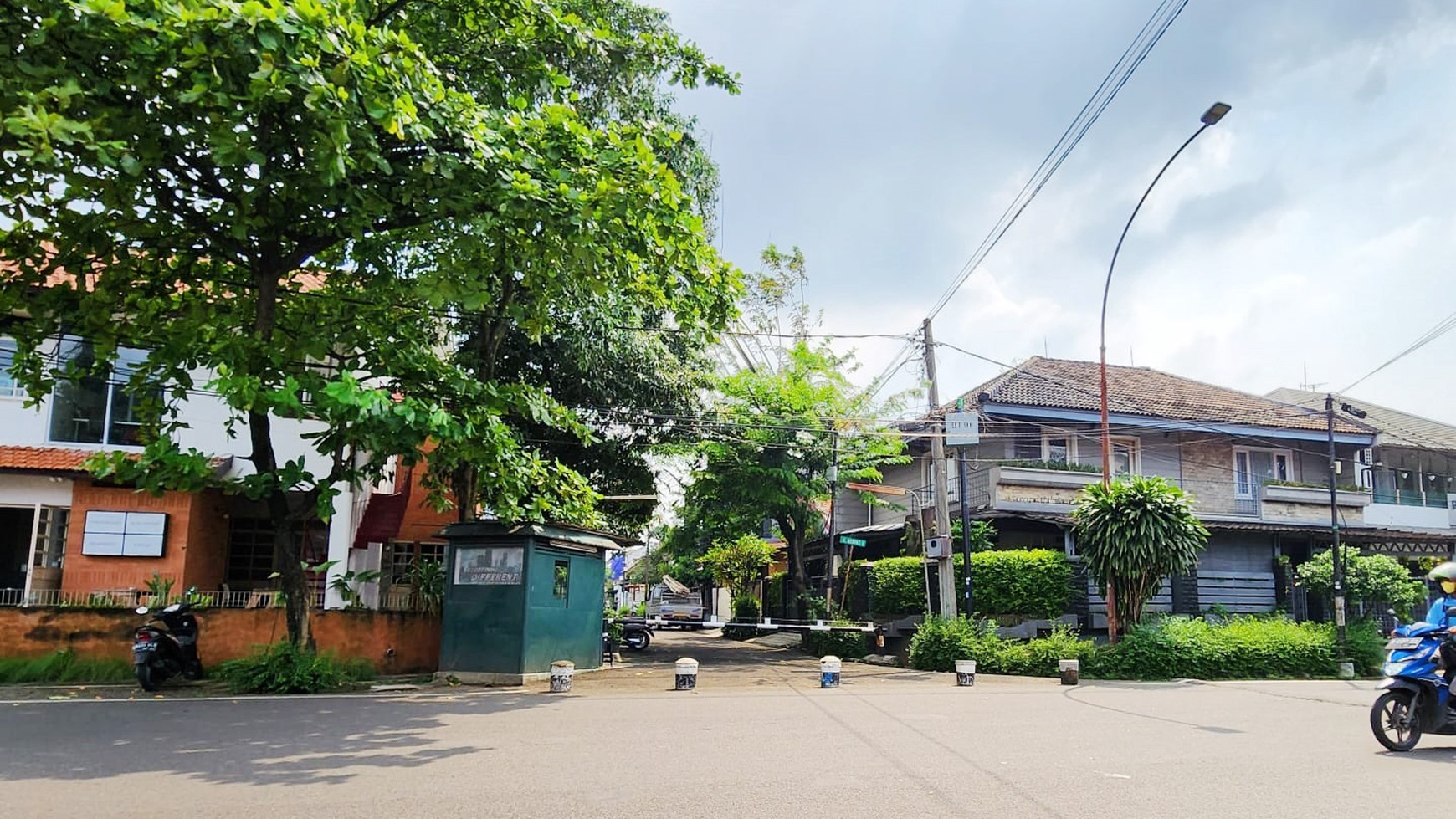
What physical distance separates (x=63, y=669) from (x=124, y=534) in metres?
4.61

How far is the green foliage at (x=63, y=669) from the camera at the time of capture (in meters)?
13.4

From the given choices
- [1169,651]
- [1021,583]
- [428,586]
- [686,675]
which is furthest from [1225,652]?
[428,586]

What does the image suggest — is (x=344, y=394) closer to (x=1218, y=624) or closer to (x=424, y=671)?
(x=424, y=671)

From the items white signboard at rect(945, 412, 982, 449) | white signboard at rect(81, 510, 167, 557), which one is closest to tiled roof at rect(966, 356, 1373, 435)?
white signboard at rect(945, 412, 982, 449)

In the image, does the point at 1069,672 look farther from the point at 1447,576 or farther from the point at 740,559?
the point at 740,559

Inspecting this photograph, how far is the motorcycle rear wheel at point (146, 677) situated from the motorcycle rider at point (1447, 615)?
1485 centimetres

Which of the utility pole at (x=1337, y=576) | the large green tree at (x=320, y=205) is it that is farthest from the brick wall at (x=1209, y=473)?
the large green tree at (x=320, y=205)

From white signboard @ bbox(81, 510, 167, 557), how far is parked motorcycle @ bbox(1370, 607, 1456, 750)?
19193 millimetres

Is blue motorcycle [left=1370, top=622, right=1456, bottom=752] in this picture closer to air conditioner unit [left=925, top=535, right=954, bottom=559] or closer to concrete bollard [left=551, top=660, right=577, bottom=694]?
concrete bollard [left=551, top=660, right=577, bottom=694]

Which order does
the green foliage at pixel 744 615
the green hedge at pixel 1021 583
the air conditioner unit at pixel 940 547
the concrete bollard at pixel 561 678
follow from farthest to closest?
the green foliage at pixel 744 615 < the green hedge at pixel 1021 583 < the air conditioner unit at pixel 940 547 < the concrete bollard at pixel 561 678

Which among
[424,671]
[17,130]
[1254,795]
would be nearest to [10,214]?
[17,130]

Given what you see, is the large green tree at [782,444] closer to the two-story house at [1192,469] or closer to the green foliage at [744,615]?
the two-story house at [1192,469]

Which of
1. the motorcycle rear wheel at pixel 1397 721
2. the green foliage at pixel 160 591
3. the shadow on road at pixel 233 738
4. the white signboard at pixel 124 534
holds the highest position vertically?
the white signboard at pixel 124 534

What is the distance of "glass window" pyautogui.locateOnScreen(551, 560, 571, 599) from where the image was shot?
1567 cm
